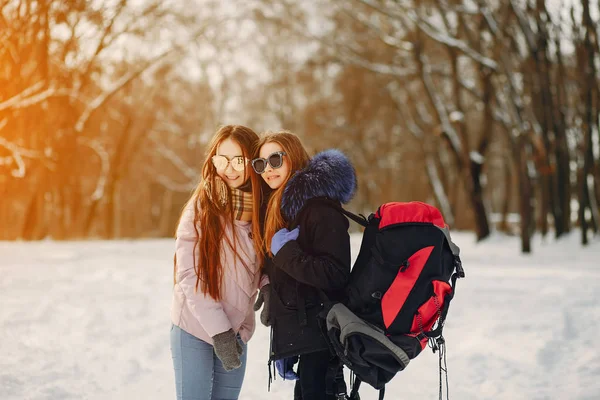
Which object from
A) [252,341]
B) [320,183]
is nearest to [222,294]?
[320,183]

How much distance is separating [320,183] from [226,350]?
2.83 ft

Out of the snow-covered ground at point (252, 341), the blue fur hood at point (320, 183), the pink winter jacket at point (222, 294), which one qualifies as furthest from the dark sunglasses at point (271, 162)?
the snow-covered ground at point (252, 341)

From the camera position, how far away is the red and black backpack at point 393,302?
107 inches

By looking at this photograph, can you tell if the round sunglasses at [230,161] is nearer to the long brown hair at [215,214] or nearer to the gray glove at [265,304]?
the long brown hair at [215,214]

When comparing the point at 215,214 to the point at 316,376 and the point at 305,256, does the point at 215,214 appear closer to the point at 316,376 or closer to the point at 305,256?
the point at 305,256

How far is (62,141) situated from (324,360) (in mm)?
17973

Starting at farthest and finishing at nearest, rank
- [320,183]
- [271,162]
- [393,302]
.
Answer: [271,162], [320,183], [393,302]

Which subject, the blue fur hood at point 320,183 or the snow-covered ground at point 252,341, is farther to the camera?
the snow-covered ground at point 252,341

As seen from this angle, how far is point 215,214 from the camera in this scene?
2.91 meters

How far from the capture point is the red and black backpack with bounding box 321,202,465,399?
2.71m

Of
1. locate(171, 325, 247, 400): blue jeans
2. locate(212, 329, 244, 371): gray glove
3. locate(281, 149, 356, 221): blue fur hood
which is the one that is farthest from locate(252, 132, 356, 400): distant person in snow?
locate(171, 325, 247, 400): blue jeans

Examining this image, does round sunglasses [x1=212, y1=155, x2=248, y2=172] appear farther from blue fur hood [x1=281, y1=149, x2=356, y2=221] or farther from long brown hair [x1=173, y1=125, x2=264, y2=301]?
blue fur hood [x1=281, y1=149, x2=356, y2=221]

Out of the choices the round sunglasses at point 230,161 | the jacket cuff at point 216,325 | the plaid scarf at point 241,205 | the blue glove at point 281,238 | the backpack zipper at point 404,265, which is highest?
the round sunglasses at point 230,161

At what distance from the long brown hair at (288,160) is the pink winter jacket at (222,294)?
5.3 inches
